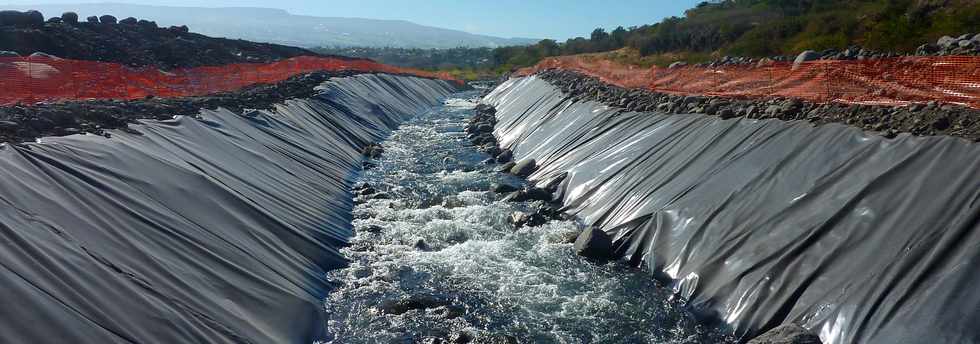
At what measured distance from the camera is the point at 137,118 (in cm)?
1169

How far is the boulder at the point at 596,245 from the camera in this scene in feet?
32.2

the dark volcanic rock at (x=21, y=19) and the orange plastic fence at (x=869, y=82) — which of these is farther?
the dark volcanic rock at (x=21, y=19)

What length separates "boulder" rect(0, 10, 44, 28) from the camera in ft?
124

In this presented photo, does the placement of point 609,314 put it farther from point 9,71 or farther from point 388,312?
point 9,71

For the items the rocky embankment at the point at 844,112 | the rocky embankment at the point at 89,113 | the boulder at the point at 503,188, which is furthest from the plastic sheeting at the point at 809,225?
the rocky embankment at the point at 89,113

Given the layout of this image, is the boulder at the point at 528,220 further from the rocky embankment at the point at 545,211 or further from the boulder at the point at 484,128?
the boulder at the point at 484,128

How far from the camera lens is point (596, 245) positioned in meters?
9.84

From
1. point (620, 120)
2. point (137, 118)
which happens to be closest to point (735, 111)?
point (620, 120)

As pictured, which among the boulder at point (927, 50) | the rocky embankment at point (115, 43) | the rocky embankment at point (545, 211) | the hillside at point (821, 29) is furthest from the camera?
the rocky embankment at point (115, 43)

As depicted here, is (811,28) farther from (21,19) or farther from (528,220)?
(21,19)

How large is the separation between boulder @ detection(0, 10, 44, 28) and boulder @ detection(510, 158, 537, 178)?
35665 mm

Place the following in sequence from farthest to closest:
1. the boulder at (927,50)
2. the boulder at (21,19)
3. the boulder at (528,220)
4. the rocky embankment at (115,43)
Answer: the boulder at (21,19), the rocky embankment at (115,43), the boulder at (927,50), the boulder at (528,220)

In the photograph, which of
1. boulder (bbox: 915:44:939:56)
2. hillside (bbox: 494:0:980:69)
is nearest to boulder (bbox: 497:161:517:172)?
hillside (bbox: 494:0:980:69)

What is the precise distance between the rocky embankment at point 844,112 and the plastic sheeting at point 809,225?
0.34m
